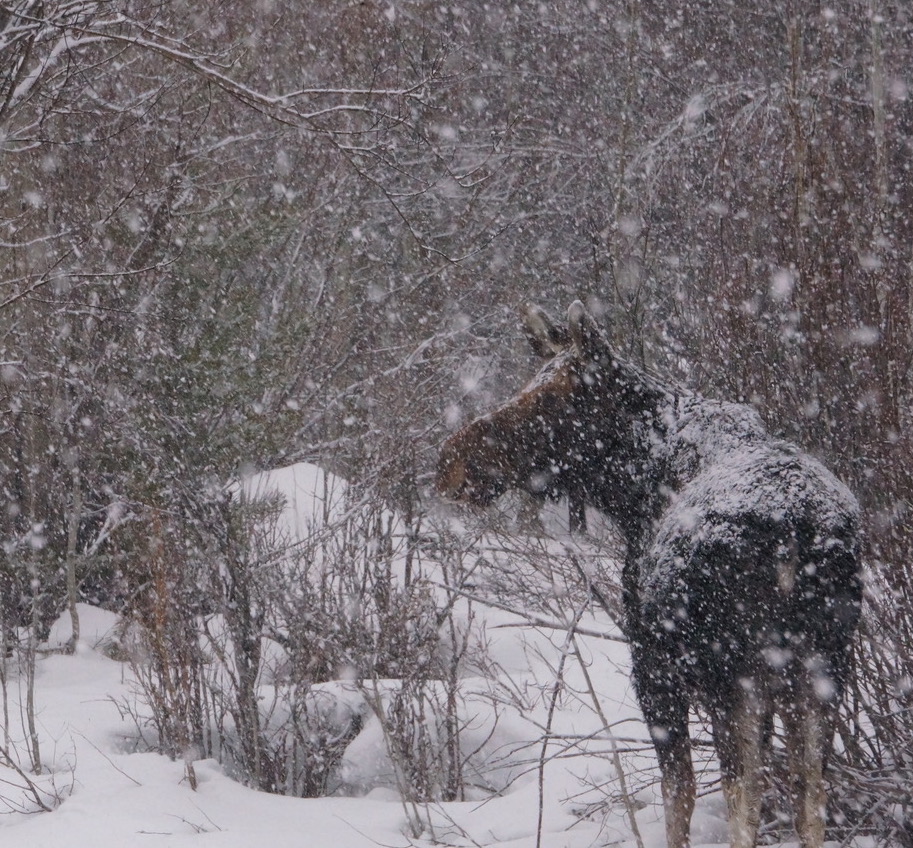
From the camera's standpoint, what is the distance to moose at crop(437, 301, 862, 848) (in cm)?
291

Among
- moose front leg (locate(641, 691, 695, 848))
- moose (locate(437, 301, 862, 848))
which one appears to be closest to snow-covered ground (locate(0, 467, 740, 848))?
moose front leg (locate(641, 691, 695, 848))

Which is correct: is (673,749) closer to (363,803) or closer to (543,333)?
(543,333)

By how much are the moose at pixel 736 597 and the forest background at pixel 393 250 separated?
0.68 metres

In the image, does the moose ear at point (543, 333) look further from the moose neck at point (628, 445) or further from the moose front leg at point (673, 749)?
the moose front leg at point (673, 749)

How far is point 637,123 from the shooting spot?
14914 millimetres

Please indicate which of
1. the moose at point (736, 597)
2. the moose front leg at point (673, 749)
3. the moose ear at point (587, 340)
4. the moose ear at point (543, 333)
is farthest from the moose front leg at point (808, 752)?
the moose ear at point (543, 333)

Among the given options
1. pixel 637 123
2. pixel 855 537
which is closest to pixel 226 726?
pixel 855 537

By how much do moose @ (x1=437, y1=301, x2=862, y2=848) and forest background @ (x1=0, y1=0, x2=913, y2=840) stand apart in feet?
2.24

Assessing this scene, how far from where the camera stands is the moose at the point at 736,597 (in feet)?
9.55

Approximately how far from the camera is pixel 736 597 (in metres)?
2.96

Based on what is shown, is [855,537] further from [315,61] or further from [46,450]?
[315,61]

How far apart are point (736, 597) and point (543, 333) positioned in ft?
4.34

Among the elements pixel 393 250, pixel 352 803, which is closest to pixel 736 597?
pixel 352 803

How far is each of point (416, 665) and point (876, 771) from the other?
2.87 m
